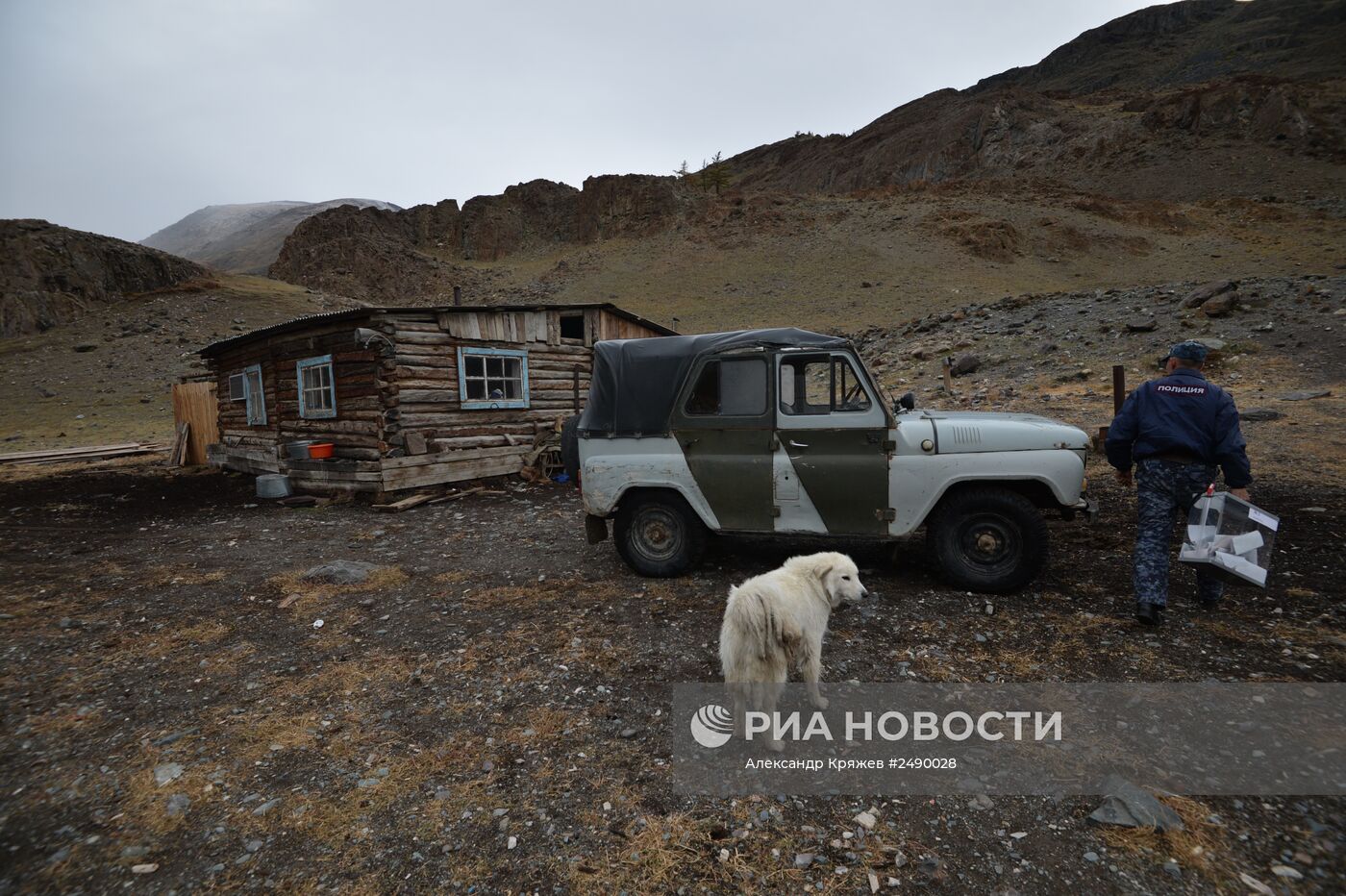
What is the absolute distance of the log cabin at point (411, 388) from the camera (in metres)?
11.0

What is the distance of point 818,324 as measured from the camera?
117 ft

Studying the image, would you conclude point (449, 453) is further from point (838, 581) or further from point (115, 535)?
point (838, 581)

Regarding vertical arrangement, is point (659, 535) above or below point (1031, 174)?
below

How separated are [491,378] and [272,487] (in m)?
5.06

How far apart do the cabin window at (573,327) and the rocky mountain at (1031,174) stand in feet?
145

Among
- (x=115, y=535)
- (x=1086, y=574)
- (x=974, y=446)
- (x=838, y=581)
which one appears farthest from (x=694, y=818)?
(x=115, y=535)

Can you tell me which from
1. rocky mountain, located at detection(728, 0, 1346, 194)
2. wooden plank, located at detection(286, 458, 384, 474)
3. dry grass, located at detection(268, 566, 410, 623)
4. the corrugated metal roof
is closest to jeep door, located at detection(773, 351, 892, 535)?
dry grass, located at detection(268, 566, 410, 623)

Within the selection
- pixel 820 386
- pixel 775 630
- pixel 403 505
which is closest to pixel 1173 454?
pixel 820 386

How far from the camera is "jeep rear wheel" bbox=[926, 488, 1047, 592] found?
195 inches

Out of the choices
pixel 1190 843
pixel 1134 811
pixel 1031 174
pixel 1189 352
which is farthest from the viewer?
pixel 1031 174

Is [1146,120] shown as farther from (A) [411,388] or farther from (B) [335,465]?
(B) [335,465]

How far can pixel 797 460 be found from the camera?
537 cm

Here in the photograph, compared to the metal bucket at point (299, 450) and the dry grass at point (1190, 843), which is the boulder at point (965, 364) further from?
the metal bucket at point (299, 450)

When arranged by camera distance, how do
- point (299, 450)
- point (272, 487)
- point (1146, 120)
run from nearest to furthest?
point (272, 487), point (299, 450), point (1146, 120)
